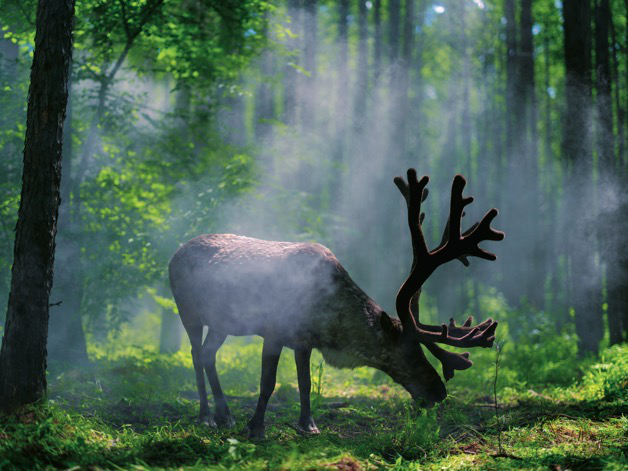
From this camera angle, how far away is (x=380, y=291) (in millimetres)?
21000

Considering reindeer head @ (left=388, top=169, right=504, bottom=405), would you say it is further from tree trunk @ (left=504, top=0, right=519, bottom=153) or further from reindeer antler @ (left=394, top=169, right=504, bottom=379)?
tree trunk @ (left=504, top=0, right=519, bottom=153)

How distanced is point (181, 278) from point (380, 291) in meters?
15.2

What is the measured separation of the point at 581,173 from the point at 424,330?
16.1 ft

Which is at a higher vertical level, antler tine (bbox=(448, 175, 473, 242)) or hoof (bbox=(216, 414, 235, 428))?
antler tine (bbox=(448, 175, 473, 242))

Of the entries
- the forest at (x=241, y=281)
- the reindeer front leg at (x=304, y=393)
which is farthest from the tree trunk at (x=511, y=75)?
the reindeer front leg at (x=304, y=393)

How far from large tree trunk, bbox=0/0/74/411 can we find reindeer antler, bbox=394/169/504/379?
336cm

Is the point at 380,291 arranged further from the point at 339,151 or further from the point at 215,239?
the point at 215,239

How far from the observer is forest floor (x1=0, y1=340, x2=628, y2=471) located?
408 centimetres

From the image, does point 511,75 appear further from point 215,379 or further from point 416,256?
point 215,379

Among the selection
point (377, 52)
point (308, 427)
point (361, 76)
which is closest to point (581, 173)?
point (308, 427)

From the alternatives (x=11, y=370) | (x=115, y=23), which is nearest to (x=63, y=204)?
(x=115, y=23)

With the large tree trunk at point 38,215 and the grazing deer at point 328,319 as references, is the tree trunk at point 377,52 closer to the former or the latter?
the grazing deer at point 328,319

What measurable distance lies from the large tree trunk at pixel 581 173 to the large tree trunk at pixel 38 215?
7.67 m

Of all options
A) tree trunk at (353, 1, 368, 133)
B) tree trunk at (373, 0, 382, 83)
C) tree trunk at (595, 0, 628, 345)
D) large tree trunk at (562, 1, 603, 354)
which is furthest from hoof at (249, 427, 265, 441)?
tree trunk at (373, 0, 382, 83)
